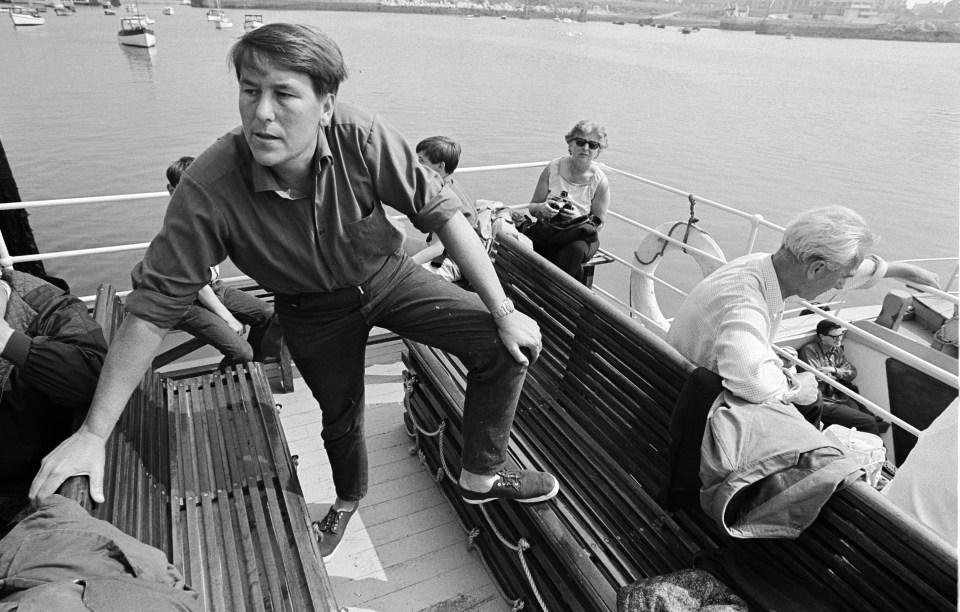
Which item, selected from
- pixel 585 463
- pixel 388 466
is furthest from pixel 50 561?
pixel 388 466

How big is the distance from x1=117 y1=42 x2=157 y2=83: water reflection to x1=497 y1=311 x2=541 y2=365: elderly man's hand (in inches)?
1144

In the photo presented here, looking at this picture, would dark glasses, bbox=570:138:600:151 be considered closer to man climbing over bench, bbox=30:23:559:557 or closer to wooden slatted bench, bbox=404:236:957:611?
wooden slatted bench, bbox=404:236:957:611

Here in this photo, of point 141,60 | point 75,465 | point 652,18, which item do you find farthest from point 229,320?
point 652,18

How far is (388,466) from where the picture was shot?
285cm

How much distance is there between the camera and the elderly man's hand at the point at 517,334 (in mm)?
1643

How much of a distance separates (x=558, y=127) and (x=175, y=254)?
2013 centimetres

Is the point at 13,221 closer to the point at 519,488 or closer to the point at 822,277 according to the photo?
the point at 519,488

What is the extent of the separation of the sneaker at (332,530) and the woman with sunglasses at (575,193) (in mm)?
2206

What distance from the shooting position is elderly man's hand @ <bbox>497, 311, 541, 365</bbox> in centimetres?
164

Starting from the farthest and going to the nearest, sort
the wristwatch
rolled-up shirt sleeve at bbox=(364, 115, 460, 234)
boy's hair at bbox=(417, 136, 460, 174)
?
boy's hair at bbox=(417, 136, 460, 174)
the wristwatch
rolled-up shirt sleeve at bbox=(364, 115, 460, 234)

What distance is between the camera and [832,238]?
1.73m

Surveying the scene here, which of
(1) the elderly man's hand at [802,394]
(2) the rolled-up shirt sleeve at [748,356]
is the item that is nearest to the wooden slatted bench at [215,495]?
(2) the rolled-up shirt sleeve at [748,356]

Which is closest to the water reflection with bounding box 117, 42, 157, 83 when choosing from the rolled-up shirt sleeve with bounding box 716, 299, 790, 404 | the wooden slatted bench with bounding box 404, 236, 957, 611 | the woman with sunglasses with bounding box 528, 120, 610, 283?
the woman with sunglasses with bounding box 528, 120, 610, 283

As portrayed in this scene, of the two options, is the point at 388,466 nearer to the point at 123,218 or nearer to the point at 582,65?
the point at 123,218
